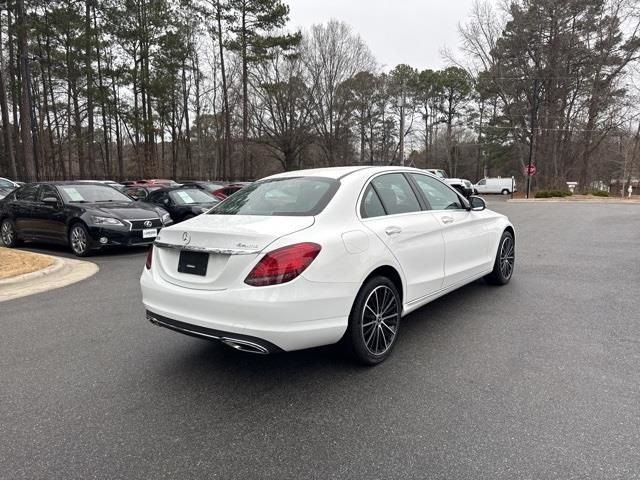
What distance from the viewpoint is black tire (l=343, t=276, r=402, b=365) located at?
125 inches

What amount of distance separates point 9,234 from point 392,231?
394 inches

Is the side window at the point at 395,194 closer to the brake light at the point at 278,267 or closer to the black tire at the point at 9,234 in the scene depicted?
the brake light at the point at 278,267

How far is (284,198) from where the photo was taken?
3.67 m

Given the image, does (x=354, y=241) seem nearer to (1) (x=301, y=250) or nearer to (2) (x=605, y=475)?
(1) (x=301, y=250)

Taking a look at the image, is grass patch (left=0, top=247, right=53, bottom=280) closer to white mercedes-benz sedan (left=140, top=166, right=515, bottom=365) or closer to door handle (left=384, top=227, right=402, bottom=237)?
white mercedes-benz sedan (left=140, top=166, right=515, bottom=365)

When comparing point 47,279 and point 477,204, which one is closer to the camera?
point 477,204

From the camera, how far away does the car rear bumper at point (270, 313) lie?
2.74 meters

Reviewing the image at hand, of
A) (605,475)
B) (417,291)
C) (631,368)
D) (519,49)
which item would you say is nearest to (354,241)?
(417,291)

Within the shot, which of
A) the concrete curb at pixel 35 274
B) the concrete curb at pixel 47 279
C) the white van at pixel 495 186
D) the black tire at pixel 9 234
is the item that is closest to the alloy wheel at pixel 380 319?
the concrete curb at pixel 47 279

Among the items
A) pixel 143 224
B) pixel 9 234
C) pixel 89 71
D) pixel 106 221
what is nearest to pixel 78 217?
pixel 106 221

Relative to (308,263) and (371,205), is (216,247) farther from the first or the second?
(371,205)

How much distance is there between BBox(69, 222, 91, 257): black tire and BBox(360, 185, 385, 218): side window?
265 inches

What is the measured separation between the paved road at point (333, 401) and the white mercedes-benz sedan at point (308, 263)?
41cm

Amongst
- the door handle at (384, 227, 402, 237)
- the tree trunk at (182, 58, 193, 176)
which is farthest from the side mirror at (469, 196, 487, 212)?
the tree trunk at (182, 58, 193, 176)
